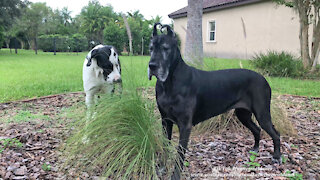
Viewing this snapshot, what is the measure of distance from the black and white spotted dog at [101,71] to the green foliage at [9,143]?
0.93 meters

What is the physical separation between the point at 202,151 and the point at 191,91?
105 cm

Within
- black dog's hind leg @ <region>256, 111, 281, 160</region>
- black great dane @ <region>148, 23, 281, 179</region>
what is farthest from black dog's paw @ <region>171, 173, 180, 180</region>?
black dog's hind leg @ <region>256, 111, 281, 160</region>

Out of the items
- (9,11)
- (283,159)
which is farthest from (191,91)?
(9,11)

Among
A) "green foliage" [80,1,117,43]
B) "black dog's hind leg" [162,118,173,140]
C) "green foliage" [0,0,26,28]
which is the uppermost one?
"green foliage" [80,1,117,43]

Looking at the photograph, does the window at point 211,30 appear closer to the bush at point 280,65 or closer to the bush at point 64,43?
the bush at point 280,65

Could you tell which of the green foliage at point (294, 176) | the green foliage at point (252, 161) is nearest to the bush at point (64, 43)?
the green foliage at point (252, 161)

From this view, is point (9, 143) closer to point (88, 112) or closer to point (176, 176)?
point (88, 112)

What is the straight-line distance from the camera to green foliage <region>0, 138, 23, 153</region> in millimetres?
2930

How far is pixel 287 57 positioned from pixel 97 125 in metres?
8.87

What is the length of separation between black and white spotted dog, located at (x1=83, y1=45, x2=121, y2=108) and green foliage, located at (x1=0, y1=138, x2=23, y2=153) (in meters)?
0.93

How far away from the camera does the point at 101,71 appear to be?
9.93 feet

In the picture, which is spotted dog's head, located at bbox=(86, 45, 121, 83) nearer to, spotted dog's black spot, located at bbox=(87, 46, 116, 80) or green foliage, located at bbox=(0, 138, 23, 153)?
spotted dog's black spot, located at bbox=(87, 46, 116, 80)

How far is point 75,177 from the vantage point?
246 centimetres

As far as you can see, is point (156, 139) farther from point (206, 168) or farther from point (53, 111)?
point (53, 111)
